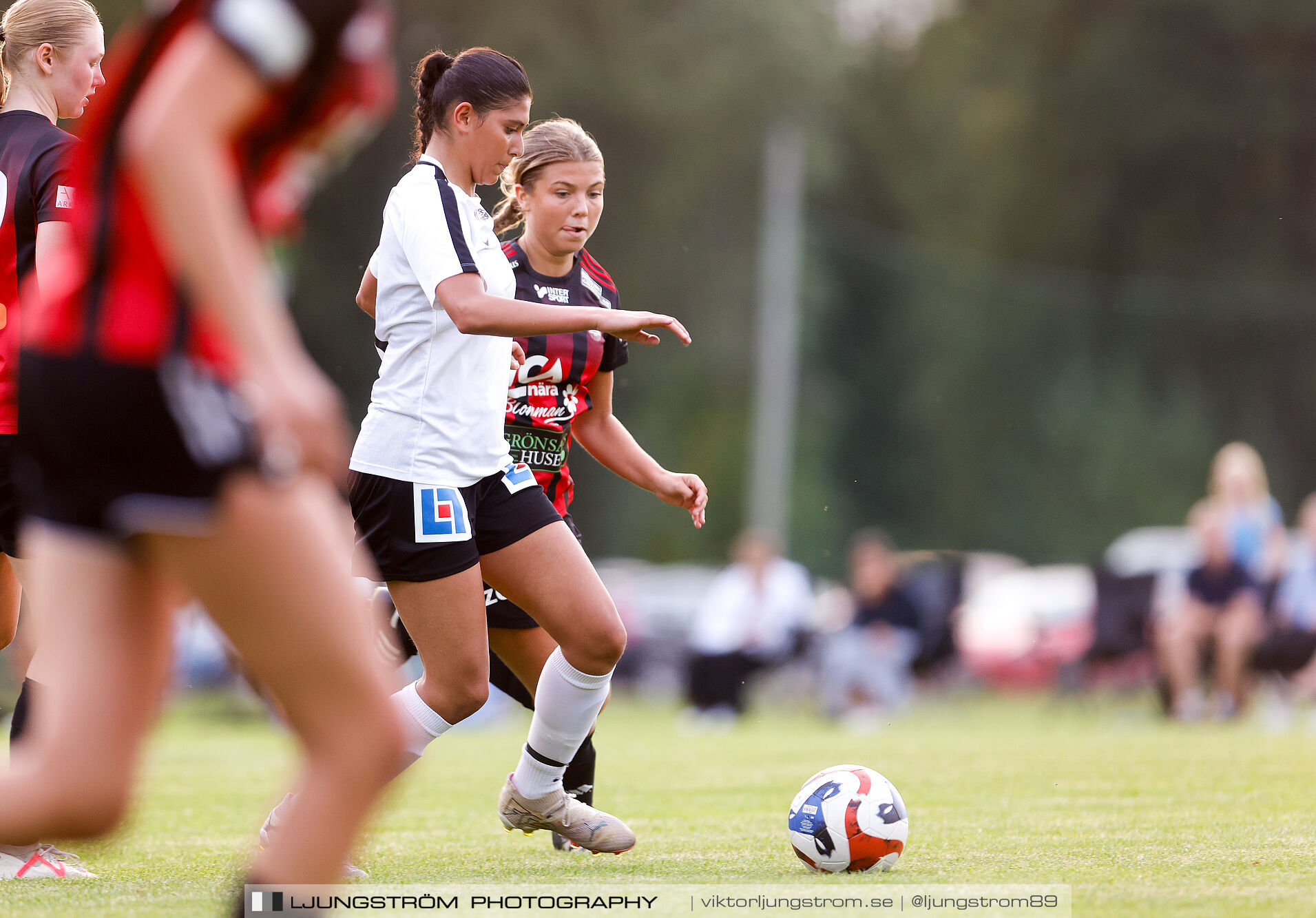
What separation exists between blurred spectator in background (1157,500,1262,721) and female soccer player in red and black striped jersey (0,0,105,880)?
38.3 feet

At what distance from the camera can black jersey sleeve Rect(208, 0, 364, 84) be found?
2354 mm

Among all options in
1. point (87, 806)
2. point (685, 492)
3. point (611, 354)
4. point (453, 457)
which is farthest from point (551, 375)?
point (87, 806)

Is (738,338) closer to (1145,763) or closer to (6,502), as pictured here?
(1145,763)

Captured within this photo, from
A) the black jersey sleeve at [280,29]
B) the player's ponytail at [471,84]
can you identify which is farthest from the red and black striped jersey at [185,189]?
the player's ponytail at [471,84]

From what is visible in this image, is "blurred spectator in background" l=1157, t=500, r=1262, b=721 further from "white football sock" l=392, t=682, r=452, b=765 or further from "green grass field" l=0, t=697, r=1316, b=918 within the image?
"white football sock" l=392, t=682, r=452, b=765

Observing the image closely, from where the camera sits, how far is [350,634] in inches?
96.7

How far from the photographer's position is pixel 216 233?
2309 millimetres

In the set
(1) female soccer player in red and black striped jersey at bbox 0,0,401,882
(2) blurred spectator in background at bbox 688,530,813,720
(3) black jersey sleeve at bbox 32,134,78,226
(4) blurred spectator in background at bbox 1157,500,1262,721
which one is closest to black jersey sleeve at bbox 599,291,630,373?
(3) black jersey sleeve at bbox 32,134,78,226

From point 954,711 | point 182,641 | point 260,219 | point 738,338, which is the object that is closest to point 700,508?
point 260,219

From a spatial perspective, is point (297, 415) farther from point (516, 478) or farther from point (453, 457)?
point (516, 478)

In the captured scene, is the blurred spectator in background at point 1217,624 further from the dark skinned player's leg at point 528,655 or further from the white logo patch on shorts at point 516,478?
the white logo patch on shorts at point 516,478

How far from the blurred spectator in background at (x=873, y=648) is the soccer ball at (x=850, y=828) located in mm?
11828

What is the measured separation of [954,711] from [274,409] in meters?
15.8

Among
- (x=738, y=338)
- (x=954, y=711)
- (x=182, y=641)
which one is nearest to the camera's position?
(x=954, y=711)
